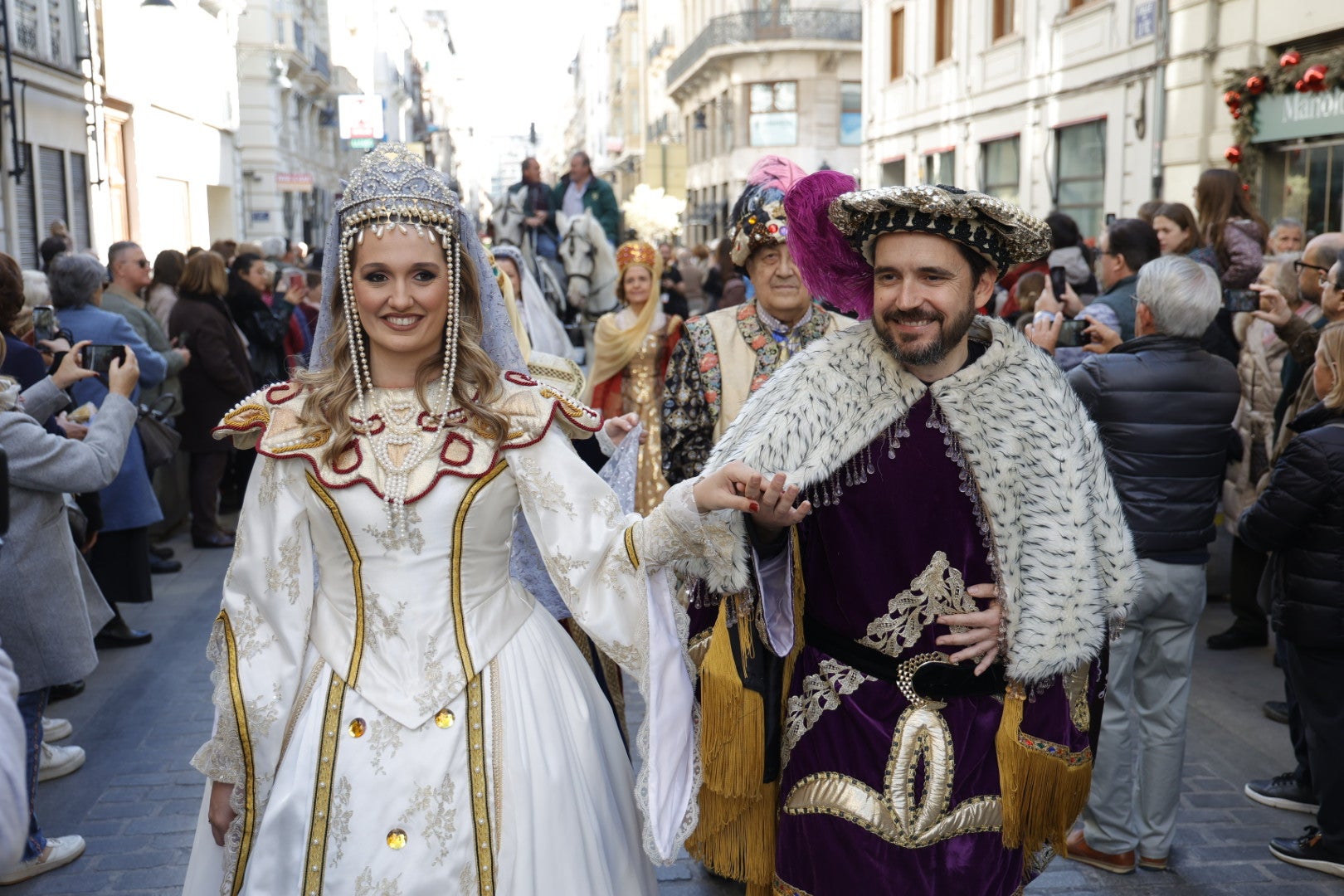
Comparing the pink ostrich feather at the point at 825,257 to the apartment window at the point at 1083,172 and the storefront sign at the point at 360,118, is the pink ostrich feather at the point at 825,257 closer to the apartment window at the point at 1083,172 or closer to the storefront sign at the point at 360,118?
the apartment window at the point at 1083,172

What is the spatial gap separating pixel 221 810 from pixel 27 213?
15.3 metres

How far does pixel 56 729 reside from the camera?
541 cm

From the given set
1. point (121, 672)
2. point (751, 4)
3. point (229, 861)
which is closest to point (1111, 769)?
point (229, 861)

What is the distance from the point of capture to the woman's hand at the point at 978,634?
2.59 metres

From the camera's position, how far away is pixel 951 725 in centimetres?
262

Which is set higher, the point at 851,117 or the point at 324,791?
the point at 851,117

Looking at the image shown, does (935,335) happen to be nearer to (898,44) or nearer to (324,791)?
(324,791)

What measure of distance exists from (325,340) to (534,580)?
105cm


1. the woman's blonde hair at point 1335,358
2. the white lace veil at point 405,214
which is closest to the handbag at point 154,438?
the white lace veil at point 405,214

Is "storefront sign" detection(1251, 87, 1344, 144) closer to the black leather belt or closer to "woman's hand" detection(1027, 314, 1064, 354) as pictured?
"woman's hand" detection(1027, 314, 1064, 354)

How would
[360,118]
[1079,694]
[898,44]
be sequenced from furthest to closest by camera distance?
[360,118], [898,44], [1079,694]

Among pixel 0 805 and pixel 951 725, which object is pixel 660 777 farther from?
pixel 0 805

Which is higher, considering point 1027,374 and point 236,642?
point 1027,374

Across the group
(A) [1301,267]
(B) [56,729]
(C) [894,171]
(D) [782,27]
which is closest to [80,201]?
(B) [56,729]
